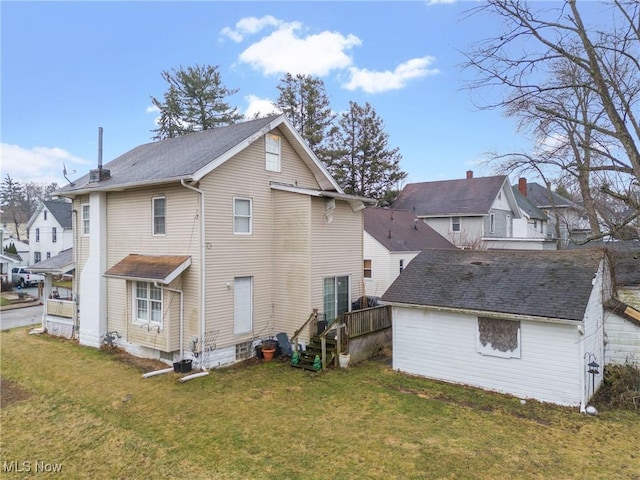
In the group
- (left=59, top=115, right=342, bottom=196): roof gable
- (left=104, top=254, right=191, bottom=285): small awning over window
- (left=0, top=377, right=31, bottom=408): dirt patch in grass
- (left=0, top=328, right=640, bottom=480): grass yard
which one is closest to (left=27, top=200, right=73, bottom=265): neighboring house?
(left=59, top=115, right=342, bottom=196): roof gable

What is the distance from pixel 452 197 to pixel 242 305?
84.5ft

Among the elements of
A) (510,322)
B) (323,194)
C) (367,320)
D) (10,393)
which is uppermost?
(323,194)

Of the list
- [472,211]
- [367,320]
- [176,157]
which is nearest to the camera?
[367,320]

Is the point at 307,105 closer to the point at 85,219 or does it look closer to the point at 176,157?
the point at 176,157

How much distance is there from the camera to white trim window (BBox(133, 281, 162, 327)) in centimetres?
1267

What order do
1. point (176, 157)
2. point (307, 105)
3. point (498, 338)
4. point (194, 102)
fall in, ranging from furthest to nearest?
1. point (307, 105)
2. point (194, 102)
3. point (176, 157)
4. point (498, 338)

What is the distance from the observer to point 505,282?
10.8 meters

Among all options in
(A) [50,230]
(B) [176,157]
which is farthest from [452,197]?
(A) [50,230]

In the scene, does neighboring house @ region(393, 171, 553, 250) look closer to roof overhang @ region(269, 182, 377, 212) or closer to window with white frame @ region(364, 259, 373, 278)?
window with white frame @ region(364, 259, 373, 278)

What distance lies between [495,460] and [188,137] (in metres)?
15.6

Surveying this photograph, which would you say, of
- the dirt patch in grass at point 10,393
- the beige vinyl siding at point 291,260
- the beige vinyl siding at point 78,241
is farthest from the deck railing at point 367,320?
Result: the beige vinyl siding at point 78,241

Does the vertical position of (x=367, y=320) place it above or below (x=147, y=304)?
below

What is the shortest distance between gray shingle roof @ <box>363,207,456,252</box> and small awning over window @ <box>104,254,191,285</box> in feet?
43.3

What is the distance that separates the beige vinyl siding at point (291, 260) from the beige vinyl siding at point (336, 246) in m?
0.27
